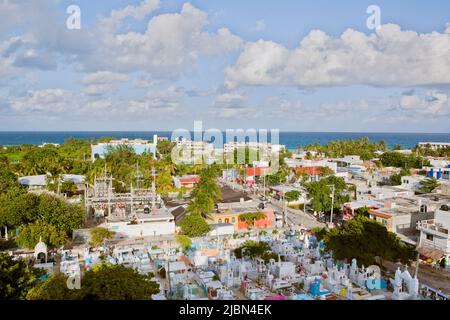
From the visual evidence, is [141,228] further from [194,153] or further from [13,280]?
[194,153]

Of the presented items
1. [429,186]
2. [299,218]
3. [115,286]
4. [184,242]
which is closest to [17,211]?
[184,242]

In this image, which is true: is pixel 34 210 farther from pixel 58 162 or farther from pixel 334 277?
pixel 58 162

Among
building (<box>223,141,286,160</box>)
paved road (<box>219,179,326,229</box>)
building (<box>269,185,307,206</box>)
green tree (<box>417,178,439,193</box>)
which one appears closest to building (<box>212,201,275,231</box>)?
paved road (<box>219,179,326,229</box>)

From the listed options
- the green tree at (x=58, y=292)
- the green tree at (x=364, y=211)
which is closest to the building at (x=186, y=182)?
the green tree at (x=364, y=211)

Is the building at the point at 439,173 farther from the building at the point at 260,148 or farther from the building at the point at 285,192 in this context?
the building at the point at 260,148
